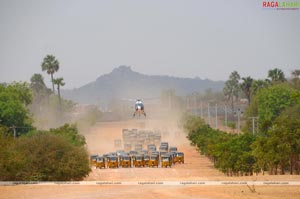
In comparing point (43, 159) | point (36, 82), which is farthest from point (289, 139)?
point (36, 82)

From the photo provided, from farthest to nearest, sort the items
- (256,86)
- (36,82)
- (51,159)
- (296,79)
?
(36,82) → (296,79) → (256,86) → (51,159)

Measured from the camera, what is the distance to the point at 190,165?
7981 cm

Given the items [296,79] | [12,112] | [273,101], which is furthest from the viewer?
[296,79]

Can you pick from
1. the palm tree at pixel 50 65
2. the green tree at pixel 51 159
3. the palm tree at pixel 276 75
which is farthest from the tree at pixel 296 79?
the green tree at pixel 51 159

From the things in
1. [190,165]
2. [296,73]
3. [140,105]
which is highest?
[296,73]

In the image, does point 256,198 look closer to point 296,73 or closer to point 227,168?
point 227,168

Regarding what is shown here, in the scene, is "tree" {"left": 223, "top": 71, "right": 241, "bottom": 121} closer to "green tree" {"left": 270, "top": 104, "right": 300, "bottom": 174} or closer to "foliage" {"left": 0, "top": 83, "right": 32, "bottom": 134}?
"foliage" {"left": 0, "top": 83, "right": 32, "bottom": 134}

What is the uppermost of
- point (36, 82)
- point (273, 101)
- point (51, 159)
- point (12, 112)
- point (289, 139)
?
point (36, 82)

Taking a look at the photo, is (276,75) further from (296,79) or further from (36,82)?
(36,82)

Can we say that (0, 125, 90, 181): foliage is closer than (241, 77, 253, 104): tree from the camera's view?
Yes

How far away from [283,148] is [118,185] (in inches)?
643

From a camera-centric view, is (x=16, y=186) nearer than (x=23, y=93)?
Yes

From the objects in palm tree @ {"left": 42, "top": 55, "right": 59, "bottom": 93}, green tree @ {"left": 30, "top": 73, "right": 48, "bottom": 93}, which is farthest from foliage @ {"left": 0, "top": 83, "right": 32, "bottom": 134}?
green tree @ {"left": 30, "top": 73, "right": 48, "bottom": 93}

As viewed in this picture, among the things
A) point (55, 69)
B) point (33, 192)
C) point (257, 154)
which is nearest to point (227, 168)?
→ point (257, 154)
